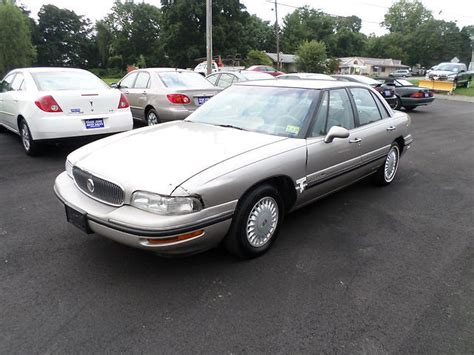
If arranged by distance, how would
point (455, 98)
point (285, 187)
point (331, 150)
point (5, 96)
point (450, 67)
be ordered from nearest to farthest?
1. point (285, 187)
2. point (331, 150)
3. point (5, 96)
4. point (455, 98)
5. point (450, 67)

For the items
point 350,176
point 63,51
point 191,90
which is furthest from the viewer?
point 63,51

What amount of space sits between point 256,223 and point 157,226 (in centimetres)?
91

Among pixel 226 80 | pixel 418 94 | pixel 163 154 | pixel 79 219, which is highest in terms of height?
pixel 226 80

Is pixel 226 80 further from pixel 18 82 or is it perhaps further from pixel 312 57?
pixel 312 57

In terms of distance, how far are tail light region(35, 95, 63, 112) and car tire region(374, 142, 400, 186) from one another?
15.8 feet

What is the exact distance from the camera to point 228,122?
3838 millimetres

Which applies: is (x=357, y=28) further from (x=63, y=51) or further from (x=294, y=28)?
(x=63, y=51)

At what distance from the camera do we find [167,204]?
101 inches

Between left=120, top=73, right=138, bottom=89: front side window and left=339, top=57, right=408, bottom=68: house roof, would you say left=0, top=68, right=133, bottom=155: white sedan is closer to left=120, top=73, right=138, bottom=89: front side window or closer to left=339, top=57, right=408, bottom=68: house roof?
left=120, top=73, right=138, bottom=89: front side window

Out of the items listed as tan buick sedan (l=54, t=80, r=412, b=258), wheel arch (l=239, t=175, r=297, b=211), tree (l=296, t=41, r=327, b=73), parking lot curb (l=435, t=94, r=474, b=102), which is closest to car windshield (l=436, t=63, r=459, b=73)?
parking lot curb (l=435, t=94, r=474, b=102)

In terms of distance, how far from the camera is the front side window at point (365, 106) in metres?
4.37

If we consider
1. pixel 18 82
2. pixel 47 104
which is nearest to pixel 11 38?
pixel 18 82

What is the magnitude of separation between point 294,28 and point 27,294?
81.3 meters

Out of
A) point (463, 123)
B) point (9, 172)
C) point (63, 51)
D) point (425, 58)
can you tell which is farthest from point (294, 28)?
point (9, 172)
